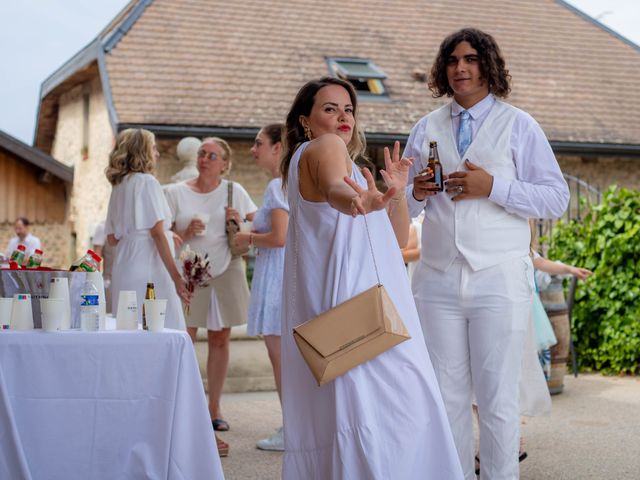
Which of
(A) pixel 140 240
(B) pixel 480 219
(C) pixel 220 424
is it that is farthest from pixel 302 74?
(B) pixel 480 219

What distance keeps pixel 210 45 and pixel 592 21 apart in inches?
370

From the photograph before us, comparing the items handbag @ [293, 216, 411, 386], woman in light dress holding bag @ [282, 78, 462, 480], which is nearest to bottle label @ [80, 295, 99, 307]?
woman in light dress holding bag @ [282, 78, 462, 480]

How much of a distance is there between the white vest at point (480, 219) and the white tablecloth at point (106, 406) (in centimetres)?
121

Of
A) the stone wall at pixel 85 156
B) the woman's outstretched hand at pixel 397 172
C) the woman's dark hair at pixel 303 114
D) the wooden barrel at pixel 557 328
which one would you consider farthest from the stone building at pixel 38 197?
the woman's outstretched hand at pixel 397 172

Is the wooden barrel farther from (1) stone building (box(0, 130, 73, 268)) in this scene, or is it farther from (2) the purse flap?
(1) stone building (box(0, 130, 73, 268))

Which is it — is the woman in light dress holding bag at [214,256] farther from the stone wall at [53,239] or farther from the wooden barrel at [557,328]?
the stone wall at [53,239]

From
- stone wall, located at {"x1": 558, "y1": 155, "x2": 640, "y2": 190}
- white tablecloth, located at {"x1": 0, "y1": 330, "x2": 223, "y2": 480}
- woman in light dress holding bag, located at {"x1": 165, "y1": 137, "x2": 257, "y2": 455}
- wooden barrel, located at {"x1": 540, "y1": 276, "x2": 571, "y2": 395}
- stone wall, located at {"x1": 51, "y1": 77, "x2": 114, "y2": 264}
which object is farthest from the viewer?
stone wall, located at {"x1": 51, "y1": 77, "x2": 114, "y2": 264}

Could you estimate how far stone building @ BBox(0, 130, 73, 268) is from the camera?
20406 millimetres

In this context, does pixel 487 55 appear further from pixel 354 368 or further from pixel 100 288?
pixel 100 288

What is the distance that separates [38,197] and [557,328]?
15.0 metres

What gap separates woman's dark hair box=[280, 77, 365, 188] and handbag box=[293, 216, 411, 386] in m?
0.86

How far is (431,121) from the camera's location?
4574 mm

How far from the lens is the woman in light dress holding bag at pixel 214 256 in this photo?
Result: 687 centimetres

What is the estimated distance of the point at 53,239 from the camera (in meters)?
21.6
